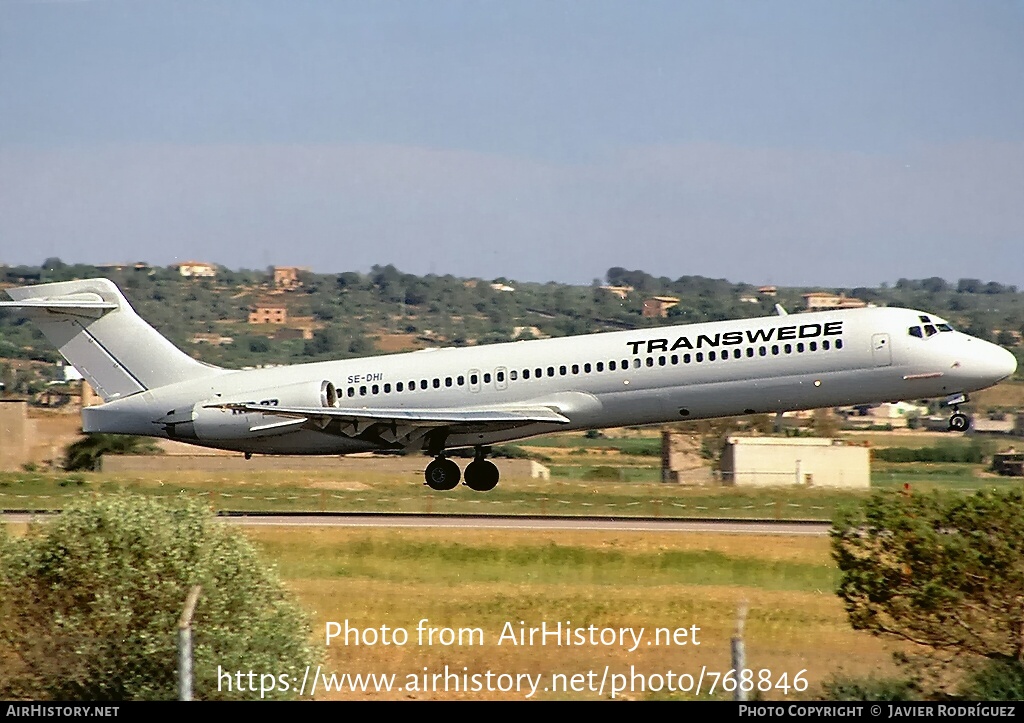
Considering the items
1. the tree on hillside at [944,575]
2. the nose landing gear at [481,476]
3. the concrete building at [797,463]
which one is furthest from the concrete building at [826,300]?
the tree on hillside at [944,575]

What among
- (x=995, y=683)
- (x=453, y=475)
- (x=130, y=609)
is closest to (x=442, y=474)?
(x=453, y=475)

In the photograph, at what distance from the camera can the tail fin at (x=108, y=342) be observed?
38656 mm

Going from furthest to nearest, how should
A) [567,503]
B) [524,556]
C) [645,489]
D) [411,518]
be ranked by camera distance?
[645,489] → [567,503] → [411,518] → [524,556]

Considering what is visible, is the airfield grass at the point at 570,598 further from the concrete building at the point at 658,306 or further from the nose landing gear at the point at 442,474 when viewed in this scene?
the concrete building at the point at 658,306

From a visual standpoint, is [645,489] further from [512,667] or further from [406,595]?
[512,667]

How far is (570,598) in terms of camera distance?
24.8 metres

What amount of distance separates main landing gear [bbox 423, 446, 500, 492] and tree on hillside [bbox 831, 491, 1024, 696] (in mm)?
18481

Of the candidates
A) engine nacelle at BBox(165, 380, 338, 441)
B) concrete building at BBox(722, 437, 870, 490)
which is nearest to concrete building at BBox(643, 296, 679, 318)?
concrete building at BBox(722, 437, 870, 490)

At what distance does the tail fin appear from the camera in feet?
127

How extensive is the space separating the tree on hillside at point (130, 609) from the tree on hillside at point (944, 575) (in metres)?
7.26

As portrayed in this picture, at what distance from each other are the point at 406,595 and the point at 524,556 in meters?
4.60

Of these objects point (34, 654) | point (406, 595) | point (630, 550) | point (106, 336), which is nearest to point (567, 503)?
point (630, 550)

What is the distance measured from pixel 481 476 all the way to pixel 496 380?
3.17 metres

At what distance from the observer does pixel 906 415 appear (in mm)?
105375
